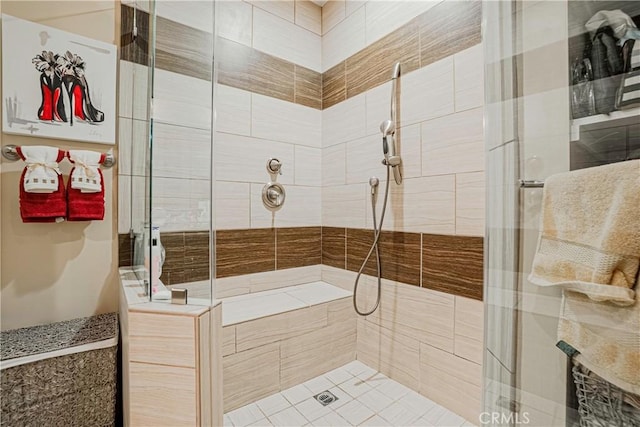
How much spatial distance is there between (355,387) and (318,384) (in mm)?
206

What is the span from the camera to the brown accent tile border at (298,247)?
79.0 inches

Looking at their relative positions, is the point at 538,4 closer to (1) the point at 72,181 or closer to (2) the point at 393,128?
(2) the point at 393,128

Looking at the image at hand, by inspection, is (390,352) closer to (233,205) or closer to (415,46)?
(233,205)

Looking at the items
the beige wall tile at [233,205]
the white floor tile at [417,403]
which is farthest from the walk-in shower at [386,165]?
the beige wall tile at [233,205]

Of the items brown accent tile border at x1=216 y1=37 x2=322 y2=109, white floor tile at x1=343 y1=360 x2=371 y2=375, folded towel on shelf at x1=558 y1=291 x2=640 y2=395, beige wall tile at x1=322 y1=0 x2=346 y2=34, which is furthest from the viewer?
beige wall tile at x1=322 y1=0 x2=346 y2=34

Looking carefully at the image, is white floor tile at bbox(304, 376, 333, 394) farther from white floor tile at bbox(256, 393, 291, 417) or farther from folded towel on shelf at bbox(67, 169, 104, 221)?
folded towel on shelf at bbox(67, 169, 104, 221)

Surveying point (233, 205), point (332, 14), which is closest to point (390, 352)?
point (233, 205)

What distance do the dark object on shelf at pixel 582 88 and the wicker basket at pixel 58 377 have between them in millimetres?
1851

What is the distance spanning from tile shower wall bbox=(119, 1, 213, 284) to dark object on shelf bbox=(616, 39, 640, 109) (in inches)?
46.6

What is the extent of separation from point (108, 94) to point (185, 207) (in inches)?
40.2

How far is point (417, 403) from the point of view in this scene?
142cm

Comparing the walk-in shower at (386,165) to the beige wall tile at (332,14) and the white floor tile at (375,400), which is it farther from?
the beige wall tile at (332,14)

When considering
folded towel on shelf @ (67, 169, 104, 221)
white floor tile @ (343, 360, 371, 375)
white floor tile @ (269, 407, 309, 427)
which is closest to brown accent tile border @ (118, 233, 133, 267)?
folded towel on shelf @ (67, 169, 104, 221)

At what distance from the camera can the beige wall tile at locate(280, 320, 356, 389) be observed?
1555 millimetres
